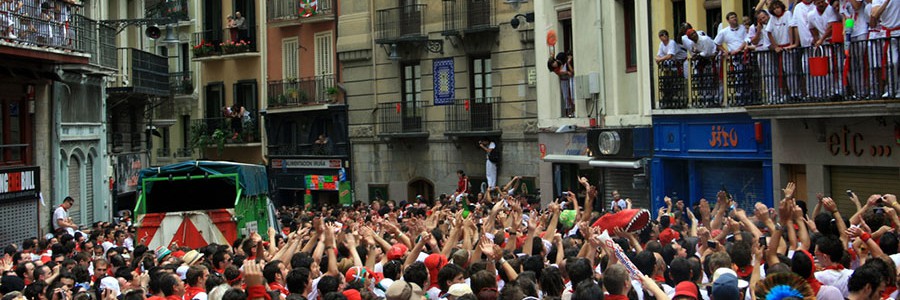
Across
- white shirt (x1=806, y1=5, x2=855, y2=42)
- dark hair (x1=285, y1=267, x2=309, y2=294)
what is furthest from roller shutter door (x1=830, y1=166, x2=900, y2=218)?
dark hair (x1=285, y1=267, x2=309, y2=294)

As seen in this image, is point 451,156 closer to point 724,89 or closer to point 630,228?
point 724,89

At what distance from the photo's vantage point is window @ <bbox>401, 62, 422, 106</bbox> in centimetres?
3566

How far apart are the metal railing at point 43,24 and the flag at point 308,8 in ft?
35.8

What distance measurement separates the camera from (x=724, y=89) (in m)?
22.0

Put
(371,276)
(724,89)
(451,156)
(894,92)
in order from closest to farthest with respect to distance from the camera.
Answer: (371,276) < (894,92) < (724,89) < (451,156)

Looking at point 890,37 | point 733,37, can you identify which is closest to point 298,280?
point 890,37

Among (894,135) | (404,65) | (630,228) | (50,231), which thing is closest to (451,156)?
(404,65)

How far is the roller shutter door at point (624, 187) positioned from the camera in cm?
2519

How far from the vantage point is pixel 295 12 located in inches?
1567

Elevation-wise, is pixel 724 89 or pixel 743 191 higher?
pixel 724 89

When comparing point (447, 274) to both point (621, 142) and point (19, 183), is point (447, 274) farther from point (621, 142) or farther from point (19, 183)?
point (19, 183)

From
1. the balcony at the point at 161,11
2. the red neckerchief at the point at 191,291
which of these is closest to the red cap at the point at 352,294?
the red neckerchief at the point at 191,291

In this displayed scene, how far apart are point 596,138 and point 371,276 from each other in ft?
49.7

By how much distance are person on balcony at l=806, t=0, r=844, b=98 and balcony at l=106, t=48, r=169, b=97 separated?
21969mm
